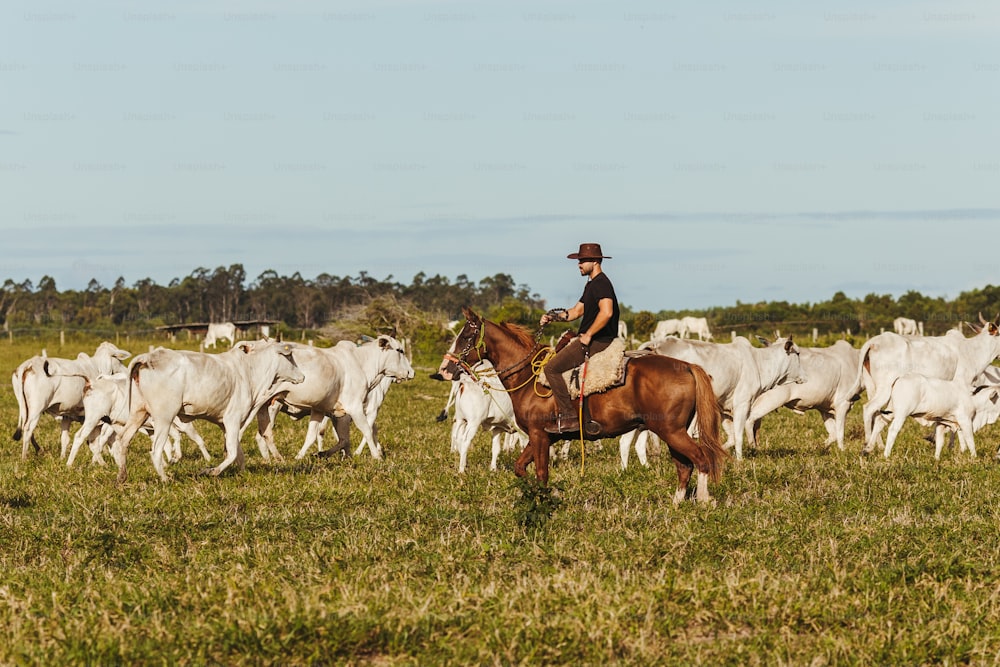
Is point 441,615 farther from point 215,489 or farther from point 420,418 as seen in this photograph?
point 420,418

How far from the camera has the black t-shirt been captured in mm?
12820

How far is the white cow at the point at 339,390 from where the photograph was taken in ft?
58.6

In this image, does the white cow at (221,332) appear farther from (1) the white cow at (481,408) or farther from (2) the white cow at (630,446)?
(2) the white cow at (630,446)

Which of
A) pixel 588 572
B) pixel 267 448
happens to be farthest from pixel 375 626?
pixel 267 448

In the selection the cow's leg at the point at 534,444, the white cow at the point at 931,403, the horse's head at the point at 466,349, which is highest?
the horse's head at the point at 466,349

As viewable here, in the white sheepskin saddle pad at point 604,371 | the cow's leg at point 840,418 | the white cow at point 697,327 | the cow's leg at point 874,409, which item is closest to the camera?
the white sheepskin saddle pad at point 604,371

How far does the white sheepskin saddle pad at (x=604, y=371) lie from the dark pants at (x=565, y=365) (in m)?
0.08

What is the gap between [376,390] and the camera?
19.6 m

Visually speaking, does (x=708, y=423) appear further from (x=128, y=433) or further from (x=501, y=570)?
(x=128, y=433)

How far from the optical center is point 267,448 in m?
17.8

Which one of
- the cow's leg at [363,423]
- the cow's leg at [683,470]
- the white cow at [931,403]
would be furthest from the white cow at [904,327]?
the cow's leg at [683,470]

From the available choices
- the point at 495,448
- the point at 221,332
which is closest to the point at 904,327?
the point at 221,332

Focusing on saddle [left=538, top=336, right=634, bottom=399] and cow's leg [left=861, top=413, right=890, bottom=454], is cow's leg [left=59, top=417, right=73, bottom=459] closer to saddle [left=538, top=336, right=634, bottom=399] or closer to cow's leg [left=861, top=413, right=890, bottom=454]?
saddle [left=538, top=336, right=634, bottom=399]

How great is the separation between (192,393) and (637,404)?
5.46m
